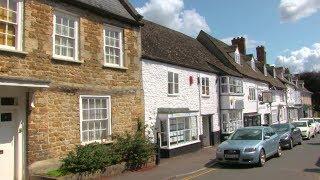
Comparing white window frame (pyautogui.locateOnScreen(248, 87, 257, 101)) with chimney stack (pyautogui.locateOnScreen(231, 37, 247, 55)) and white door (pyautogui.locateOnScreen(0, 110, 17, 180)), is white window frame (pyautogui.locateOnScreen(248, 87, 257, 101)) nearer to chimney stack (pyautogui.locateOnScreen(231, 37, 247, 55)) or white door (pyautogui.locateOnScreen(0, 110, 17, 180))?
chimney stack (pyautogui.locateOnScreen(231, 37, 247, 55))

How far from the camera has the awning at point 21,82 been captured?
10.7m

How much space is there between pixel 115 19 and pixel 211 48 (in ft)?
62.3

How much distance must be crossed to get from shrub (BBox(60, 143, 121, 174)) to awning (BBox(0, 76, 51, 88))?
2.58m

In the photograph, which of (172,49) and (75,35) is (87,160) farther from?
(172,49)

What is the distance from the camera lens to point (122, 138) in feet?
51.3

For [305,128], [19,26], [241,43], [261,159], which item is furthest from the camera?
[241,43]

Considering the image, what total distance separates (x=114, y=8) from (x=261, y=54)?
127ft

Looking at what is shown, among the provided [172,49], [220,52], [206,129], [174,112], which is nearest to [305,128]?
[206,129]

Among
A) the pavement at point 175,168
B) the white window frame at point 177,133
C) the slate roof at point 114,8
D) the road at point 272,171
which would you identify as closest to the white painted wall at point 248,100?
the white window frame at point 177,133

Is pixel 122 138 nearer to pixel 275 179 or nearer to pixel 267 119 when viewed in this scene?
pixel 275 179

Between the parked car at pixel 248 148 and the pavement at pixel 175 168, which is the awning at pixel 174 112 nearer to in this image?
the pavement at pixel 175 168

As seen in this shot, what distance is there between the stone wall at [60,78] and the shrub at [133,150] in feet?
3.78

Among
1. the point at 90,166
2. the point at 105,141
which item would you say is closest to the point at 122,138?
the point at 105,141

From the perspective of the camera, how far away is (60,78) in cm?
1395
